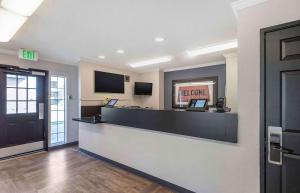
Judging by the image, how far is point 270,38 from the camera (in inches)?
64.6

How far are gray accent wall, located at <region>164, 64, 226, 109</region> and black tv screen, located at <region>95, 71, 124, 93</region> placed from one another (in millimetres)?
1651

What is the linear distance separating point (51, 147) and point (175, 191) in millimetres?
3755

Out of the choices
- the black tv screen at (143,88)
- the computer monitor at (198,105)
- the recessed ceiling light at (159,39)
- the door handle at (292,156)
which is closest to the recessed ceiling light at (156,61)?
the black tv screen at (143,88)

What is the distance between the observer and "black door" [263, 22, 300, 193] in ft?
4.92

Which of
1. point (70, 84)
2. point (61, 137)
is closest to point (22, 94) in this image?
point (70, 84)

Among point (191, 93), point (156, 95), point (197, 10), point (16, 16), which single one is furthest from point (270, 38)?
point (156, 95)

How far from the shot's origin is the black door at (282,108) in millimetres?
1501

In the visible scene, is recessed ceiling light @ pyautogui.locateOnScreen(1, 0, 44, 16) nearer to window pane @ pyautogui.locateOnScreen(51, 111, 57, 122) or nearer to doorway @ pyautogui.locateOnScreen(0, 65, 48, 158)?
doorway @ pyautogui.locateOnScreen(0, 65, 48, 158)

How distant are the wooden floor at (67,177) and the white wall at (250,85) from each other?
3.90 feet

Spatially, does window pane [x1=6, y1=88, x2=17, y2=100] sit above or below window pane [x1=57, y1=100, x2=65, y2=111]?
above

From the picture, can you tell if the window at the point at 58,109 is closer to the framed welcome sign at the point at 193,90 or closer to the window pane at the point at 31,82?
the window pane at the point at 31,82

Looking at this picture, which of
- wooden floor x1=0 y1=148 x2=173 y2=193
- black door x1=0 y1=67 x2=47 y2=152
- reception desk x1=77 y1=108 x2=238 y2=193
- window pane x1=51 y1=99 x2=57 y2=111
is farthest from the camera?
window pane x1=51 y1=99 x2=57 y2=111

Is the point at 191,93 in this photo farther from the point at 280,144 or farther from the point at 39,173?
the point at 39,173

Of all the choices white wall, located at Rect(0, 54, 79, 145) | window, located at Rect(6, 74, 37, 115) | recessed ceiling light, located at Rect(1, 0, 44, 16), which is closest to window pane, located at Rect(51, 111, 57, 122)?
white wall, located at Rect(0, 54, 79, 145)
